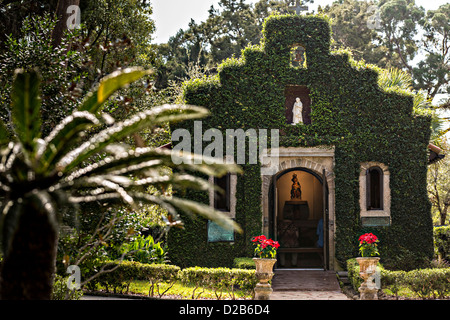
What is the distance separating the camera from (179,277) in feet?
39.0

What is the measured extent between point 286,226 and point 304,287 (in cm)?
388

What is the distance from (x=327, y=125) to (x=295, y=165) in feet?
5.03

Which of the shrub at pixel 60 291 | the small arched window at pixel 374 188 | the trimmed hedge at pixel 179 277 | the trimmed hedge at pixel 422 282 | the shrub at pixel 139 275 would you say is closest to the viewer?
the shrub at pixel 60 291

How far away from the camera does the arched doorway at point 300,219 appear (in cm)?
1454

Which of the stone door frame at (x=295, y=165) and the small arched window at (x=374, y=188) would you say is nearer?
the stone door frame at (x=295, y=165)

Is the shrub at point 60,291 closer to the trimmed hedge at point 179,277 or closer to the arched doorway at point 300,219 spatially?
the trimmed hedge at point 179,277

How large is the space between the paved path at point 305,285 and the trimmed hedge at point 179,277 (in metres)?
1.10

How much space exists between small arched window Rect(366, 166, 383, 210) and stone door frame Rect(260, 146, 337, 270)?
111cm

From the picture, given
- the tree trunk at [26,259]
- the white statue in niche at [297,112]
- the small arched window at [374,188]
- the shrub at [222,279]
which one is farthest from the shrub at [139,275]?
the tree trunk at [26,259]

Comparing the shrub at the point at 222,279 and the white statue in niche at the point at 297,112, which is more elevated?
the white statue in niche at the point at 297,112

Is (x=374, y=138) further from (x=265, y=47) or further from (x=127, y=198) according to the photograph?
(x=127, y=198)

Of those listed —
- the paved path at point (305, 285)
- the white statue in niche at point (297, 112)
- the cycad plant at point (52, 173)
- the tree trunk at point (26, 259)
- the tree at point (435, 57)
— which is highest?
the tree at point (435, 57)

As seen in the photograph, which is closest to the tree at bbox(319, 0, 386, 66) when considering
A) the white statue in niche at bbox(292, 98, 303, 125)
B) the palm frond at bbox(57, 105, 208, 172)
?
the white statue in niche at bbox(292, 98, 303, 125)
